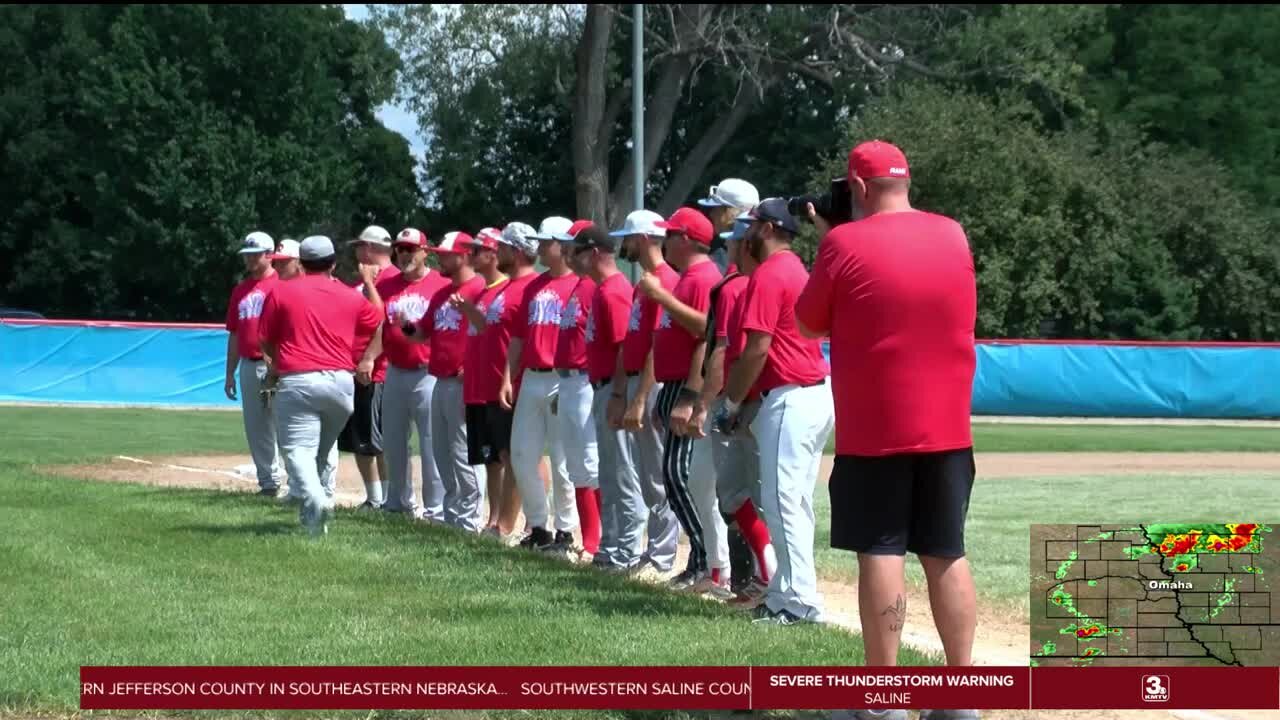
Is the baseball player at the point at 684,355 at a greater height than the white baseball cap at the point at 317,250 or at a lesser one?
lesser

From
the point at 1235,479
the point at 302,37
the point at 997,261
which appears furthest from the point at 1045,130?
the point at 1235,479

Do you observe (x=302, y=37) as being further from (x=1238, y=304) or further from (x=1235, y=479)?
(x=1235, y=479)

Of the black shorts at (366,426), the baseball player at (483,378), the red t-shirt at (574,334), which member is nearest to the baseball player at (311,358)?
the baseball player at (483,378)

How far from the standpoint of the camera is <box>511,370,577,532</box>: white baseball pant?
11.6 metres

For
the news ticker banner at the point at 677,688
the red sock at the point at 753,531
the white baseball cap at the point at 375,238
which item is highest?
the white baseball cap at the point at 375,238

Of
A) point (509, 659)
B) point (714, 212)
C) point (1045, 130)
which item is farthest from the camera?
point (1045, 130)

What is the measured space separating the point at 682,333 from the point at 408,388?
430 centimetres

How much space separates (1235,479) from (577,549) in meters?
11.1

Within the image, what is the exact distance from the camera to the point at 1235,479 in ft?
66.4

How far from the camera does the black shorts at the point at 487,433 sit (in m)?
12.3

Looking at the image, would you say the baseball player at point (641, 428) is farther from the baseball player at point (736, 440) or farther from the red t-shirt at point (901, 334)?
the red t-shirt at point (901, 334)

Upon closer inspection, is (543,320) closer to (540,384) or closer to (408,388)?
(540,384)

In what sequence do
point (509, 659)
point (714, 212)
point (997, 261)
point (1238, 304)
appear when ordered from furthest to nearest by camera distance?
point (1238, 304) → point (997, 261) → point (714, 212) → point (509, 659)

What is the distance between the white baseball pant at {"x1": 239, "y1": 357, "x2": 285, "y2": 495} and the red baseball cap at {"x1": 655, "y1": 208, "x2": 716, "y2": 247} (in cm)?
621
